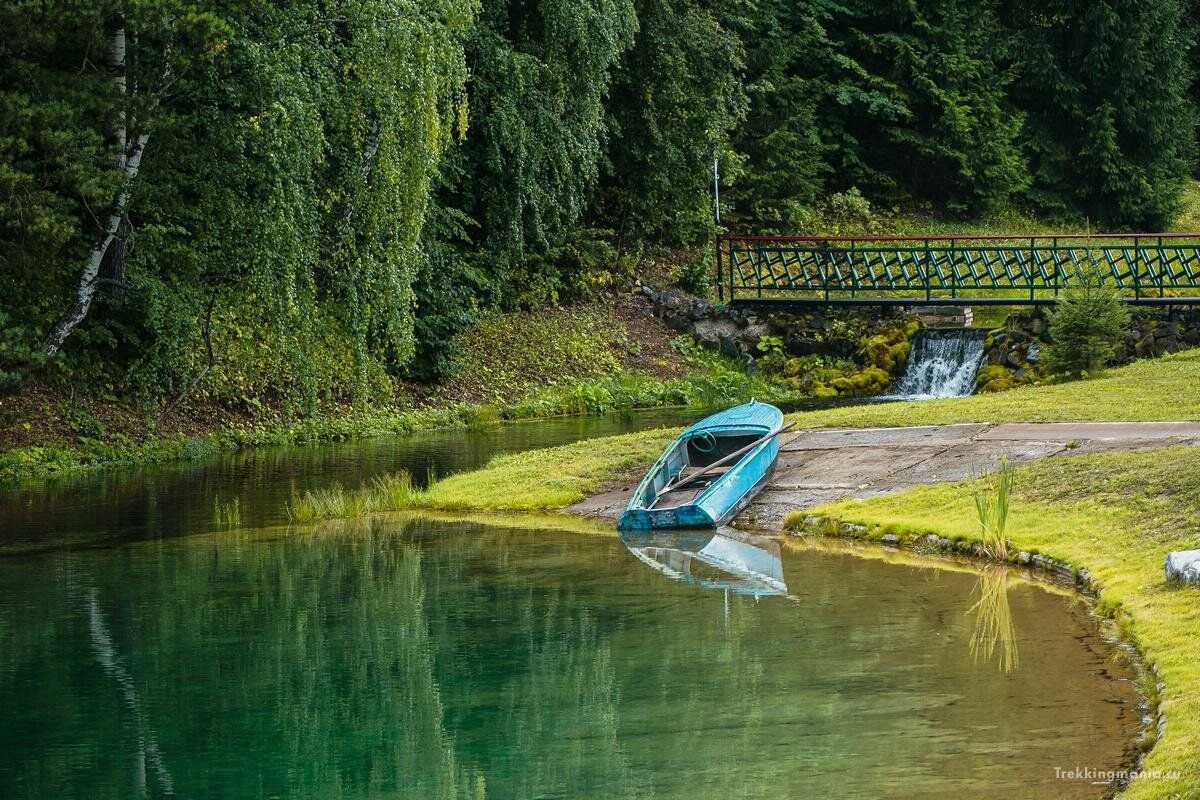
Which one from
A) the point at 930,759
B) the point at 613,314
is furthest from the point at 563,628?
the point at 613,314

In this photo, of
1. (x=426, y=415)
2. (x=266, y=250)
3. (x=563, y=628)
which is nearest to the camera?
(x=563, y=628)

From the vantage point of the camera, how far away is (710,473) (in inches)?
662

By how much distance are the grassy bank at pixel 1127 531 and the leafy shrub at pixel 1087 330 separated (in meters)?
9.77

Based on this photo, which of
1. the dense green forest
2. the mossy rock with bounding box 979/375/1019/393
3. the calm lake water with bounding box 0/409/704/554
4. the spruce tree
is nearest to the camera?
the calm lake water with bounding box 0/409/704/554

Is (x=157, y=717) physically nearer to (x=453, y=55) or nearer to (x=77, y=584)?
(x=77, y=584)

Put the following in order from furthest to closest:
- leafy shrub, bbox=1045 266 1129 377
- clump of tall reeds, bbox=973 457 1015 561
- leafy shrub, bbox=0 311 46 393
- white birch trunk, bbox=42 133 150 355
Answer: leafy shrub, bbox=1045 266 1129 377 < white birch trunk, bbox=42 133 150 355 < leafy shrub, bbox=0 311 46 393 < clump of tall reeds, bbox=973 457 1015 561

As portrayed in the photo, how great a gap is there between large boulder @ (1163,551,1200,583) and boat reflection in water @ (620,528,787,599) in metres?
3.11

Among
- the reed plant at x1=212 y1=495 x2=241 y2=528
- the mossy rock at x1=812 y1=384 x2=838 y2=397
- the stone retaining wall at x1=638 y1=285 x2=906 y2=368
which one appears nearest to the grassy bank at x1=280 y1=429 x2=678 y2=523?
the reed plant at x1=212 y1=495 x2=241 y2=528

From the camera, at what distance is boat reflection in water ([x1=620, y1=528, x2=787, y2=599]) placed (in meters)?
12.5

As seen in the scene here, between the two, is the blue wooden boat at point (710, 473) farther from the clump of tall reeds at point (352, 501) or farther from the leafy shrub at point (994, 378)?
the leafy shrub at point (994, 378)

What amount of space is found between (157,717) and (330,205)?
11.5m

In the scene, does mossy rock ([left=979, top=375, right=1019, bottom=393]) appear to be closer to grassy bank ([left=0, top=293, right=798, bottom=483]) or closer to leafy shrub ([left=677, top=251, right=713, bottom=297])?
grassy bank ([left=0, top=293, right=798, bottom=483])

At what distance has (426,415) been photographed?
87.8 feet

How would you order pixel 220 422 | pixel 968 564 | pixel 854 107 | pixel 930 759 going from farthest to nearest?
pixel 854 107 → pixel 220 422 → pixel 968 564 → pixel 930 759
